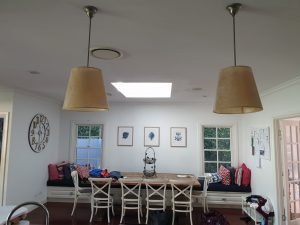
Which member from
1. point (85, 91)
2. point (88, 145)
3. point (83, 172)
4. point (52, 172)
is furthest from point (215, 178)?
point (85, 91)

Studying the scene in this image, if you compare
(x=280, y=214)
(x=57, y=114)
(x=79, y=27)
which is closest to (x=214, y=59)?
(x=79, y=27)

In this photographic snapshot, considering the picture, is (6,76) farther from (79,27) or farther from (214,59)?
(214,59)

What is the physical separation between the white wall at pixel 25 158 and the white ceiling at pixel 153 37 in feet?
4.82

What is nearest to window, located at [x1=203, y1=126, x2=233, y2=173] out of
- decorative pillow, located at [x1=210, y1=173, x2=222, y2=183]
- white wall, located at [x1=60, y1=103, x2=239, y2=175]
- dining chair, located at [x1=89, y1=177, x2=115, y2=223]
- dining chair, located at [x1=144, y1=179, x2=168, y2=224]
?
white wall, located at [x1=60, y1=103, x2=239, y2=175]

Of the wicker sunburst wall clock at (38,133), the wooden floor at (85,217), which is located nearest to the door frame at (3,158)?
the wicker sunburst wall clock at (38,133)

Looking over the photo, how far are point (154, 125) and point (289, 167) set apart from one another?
10.3ft

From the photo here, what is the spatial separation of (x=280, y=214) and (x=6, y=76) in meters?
4.83

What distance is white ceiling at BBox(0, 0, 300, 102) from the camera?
171 centimetres

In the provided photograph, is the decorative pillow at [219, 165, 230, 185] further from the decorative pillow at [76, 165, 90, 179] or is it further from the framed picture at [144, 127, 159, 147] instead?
the decorative pillow at [76, 165, 90, 179]

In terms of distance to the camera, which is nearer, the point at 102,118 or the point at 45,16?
the point at 45,16

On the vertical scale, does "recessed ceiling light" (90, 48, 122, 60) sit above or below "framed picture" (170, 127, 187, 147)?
above

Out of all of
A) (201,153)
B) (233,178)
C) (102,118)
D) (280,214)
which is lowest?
(280,214)

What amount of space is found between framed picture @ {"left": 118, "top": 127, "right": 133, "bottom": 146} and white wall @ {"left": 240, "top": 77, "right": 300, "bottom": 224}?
2.83 metres

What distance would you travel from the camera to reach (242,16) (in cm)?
181
